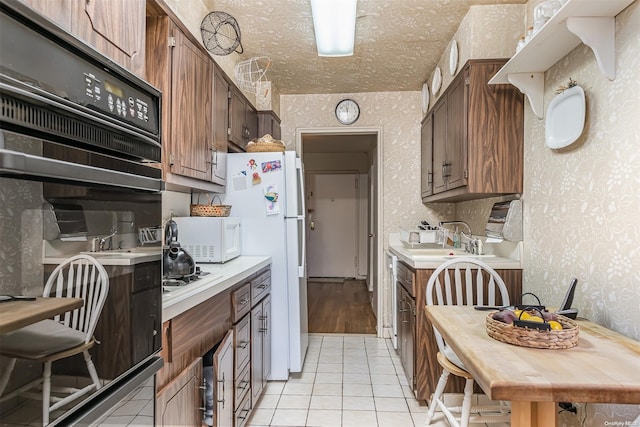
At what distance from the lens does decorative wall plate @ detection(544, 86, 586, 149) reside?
5.44 ft

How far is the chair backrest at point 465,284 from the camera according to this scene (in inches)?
85.8

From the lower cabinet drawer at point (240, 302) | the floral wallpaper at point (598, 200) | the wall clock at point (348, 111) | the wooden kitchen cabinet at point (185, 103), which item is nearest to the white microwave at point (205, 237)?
the wooden kitchen cabinet at point (185, 103)

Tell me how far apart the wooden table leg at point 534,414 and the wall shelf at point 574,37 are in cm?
121

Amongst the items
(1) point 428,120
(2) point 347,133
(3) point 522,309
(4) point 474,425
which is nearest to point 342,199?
(2) point 347,133

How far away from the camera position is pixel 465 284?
2346 millimetres

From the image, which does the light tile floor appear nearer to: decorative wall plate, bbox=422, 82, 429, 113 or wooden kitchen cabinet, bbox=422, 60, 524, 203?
wooden kitchen cabinet, bbox=422, 60, 524, 203

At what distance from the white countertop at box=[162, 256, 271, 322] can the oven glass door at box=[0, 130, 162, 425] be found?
0.80 ft

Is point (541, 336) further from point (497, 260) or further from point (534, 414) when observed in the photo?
point (497, 260)

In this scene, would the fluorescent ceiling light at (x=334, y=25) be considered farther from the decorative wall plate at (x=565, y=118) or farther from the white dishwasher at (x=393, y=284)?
the white dishwasher at (x=393, y=284)

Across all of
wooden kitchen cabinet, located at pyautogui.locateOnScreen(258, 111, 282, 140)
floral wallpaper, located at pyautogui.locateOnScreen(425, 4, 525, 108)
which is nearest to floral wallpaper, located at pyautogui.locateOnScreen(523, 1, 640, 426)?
floral wallpaper, located at pyautogui.locateOnScreen(425, 4, 525, 108)

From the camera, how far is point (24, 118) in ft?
2.00

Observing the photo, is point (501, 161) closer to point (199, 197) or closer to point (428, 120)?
point (428, 120)

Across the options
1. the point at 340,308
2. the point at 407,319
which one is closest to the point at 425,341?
the point at 407,319

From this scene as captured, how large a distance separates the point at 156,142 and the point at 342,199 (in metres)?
6.14
